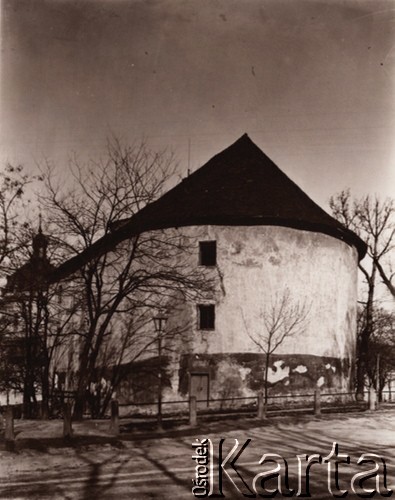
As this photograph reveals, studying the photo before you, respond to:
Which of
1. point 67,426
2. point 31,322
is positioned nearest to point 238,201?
point 31,322

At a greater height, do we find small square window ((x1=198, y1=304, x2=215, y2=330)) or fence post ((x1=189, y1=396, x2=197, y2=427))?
small square window ((x1=198, y1=304, x2=215, y2=330))

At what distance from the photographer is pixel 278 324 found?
27.7 metres

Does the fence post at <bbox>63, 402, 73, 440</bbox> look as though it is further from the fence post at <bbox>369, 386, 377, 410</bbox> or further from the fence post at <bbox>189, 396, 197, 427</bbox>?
the fence post at <bbox>369, 386, 377, 410</bbox>

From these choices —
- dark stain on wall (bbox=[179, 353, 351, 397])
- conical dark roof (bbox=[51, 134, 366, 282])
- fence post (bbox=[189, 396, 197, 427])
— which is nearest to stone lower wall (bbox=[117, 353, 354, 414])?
dark stain on wall (bbox=[179, 353, 351, 397])

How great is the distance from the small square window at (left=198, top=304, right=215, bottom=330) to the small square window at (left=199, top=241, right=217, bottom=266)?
1899 millimetres

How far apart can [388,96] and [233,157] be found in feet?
66.9

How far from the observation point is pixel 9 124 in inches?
443

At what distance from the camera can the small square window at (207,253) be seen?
2875 cm

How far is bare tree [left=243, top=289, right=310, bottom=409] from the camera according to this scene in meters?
27.6

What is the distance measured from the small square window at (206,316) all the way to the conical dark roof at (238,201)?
370 centimetres

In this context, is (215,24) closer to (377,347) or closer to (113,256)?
(113,256)

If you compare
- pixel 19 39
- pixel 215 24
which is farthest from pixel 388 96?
pixel 19 39

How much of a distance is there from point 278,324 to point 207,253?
4414 millimetres

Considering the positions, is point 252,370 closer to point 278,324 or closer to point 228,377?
point 228,377
